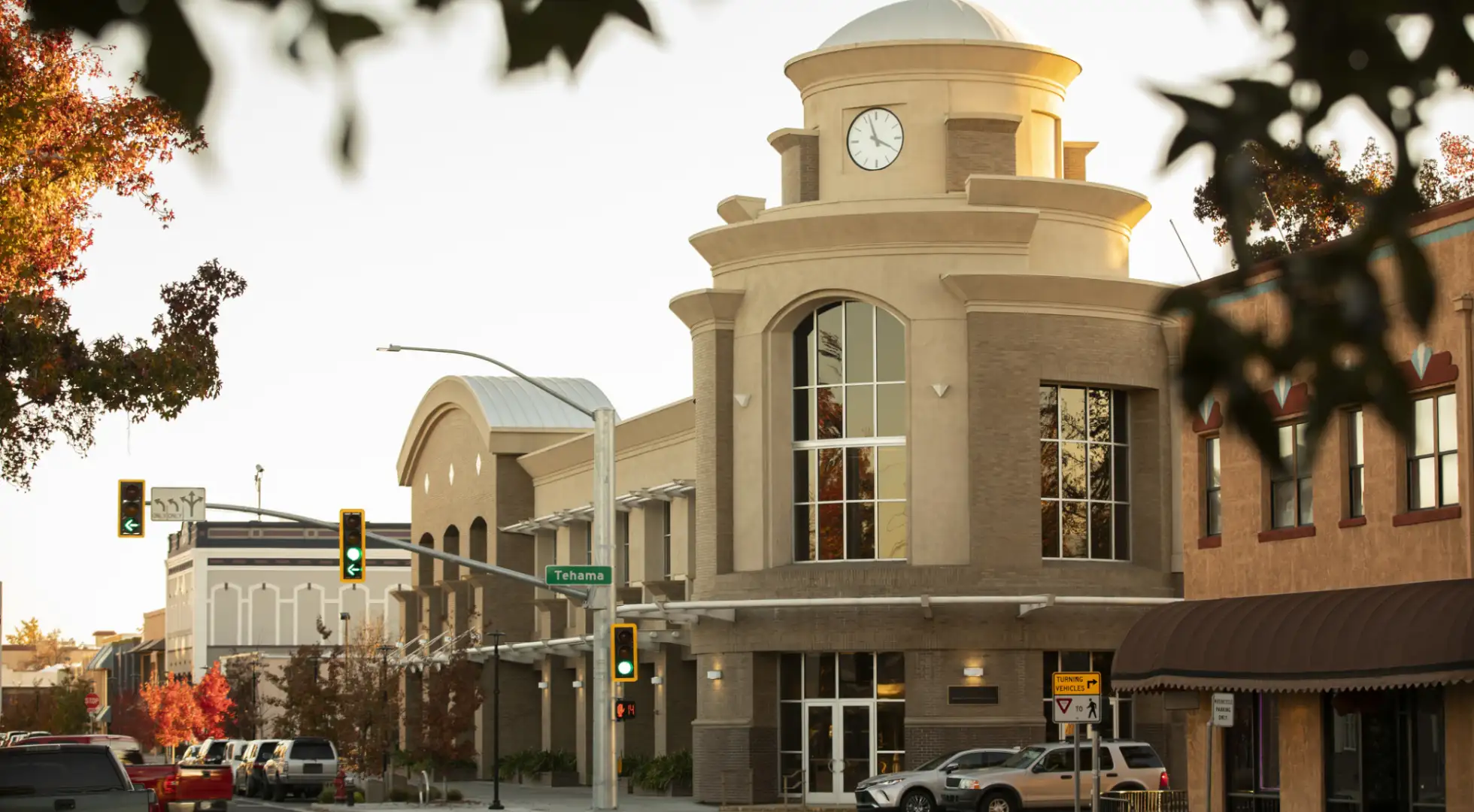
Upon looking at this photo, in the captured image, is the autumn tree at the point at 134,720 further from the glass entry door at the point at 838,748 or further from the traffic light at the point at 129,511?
the traffic light at the point at 129,511

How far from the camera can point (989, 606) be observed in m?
44.9

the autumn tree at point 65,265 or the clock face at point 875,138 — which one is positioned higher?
the clock face at point 875,138

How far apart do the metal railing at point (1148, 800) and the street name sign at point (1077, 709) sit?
5.95 metres

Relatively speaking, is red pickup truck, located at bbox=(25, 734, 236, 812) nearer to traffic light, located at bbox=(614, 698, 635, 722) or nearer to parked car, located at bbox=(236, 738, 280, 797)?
traffic light, located at bbox=(614, 698, 635, 722)

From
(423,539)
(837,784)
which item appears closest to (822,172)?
(837,784)

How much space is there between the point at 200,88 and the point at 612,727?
35.1m

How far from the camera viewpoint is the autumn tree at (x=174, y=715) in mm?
103125

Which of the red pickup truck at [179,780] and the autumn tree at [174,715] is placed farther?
the autumn tree at [174,715]

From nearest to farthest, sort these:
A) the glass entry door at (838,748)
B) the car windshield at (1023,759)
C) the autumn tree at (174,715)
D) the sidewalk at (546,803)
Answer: the car windshield at (1023,759)
the glass entry door at (838,748)
the sidewalk at (546,803)
the autumn tree at (174,715)

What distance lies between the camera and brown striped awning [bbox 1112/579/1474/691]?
26.6 m

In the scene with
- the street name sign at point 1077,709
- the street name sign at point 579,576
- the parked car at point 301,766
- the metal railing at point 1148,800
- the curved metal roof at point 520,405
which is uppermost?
the curved metal roof at point 520,405

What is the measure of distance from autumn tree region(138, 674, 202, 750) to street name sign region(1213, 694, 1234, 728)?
8133 cm

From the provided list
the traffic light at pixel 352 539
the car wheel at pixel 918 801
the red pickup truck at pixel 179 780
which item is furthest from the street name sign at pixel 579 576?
the red pickup truck at pixel 179 780

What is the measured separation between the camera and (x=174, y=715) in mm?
103062
